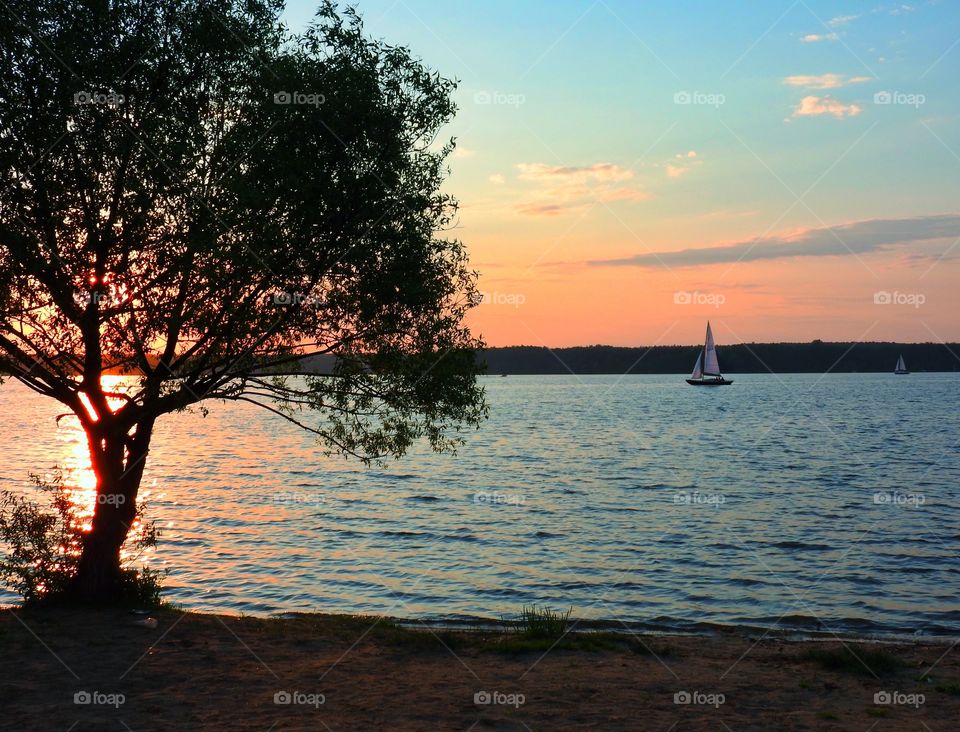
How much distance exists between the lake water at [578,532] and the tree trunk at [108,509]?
232 inches

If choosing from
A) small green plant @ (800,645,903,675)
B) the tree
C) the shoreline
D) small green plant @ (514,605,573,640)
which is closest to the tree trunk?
the tree

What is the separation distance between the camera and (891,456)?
7700 centimetres

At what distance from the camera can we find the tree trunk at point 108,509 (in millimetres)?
19328

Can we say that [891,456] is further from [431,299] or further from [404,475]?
[431,299]

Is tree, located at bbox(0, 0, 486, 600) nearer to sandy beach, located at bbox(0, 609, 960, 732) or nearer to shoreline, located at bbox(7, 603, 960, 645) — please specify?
sandy beach, located at bbox(0, 609, 960, 732)

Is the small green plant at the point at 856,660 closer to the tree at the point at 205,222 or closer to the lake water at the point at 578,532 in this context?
the lake water at the point at 578,532

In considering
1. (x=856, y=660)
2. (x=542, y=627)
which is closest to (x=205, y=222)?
(x=542, y=627)

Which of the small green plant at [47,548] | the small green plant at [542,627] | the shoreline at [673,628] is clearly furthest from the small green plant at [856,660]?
the small green plant at [47,548]

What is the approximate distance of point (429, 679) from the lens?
52.4ft

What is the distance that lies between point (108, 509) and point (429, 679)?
8.79m

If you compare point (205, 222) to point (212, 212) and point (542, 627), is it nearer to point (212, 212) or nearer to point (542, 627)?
point (212, 212)

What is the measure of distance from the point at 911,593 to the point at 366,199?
2249cm

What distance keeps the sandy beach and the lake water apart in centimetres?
566

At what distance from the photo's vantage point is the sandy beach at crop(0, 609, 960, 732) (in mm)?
13523
